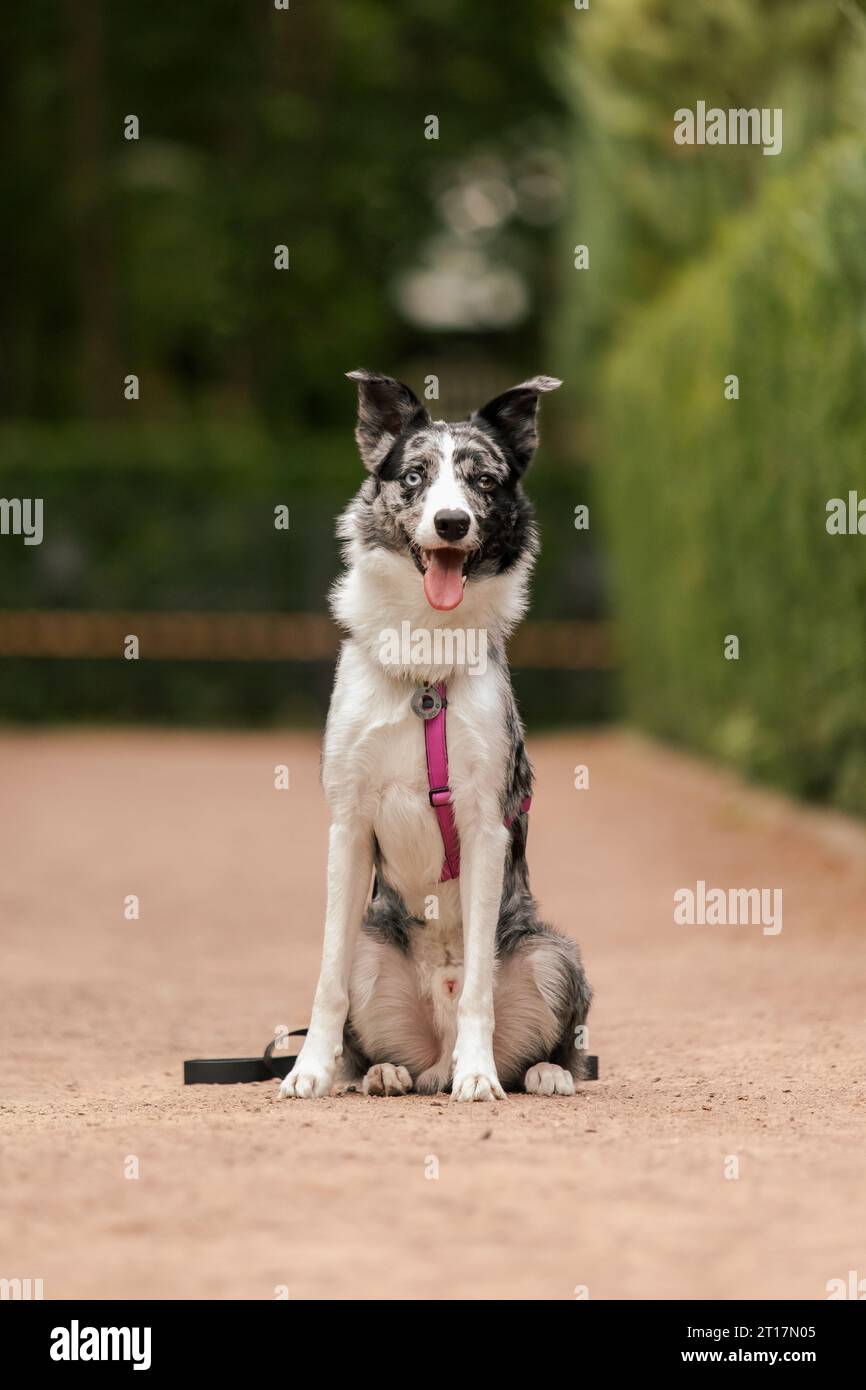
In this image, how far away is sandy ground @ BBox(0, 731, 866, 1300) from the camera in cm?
364

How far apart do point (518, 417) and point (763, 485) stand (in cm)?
820

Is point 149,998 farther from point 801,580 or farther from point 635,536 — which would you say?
point 635,536

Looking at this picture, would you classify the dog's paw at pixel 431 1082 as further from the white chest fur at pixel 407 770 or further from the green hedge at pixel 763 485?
the green hedge at pixel 763 485

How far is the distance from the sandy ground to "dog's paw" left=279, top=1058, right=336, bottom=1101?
71 millimetres

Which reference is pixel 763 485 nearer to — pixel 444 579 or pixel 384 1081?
pixel 444 579

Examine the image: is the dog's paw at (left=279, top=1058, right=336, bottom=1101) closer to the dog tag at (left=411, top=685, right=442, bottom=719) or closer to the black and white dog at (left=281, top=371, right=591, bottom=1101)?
the black and white dog at (left=281, top=371, right=591, bottom=1101)

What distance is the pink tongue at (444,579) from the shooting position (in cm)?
542

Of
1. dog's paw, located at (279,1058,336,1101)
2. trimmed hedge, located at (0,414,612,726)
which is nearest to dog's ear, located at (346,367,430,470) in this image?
dog's paw, located at (279,1058,336,1101)

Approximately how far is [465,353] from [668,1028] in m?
34.3

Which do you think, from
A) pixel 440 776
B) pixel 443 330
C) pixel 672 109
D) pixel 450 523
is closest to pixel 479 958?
pixel 440 776

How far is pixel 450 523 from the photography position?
5.30m

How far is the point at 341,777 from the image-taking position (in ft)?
17.7
